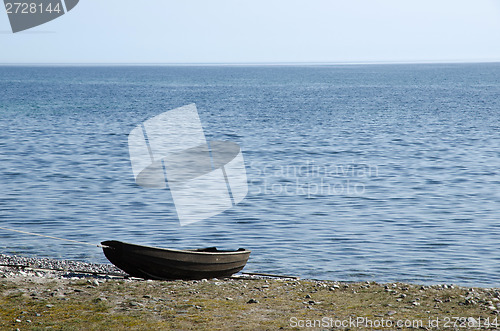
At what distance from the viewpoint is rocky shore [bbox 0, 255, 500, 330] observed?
12.8m

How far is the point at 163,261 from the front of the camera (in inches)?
672

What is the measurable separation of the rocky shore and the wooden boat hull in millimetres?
473

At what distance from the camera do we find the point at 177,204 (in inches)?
1278

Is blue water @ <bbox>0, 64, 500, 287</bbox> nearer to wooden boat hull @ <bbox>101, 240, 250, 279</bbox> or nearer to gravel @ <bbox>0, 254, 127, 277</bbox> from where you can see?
gravel @ <bbox>0, 254, 127, 277</bbox>

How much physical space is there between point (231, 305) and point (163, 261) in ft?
11.3

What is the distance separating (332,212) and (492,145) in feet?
116

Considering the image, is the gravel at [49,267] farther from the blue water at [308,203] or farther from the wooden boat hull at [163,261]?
the blue water at [308,203]

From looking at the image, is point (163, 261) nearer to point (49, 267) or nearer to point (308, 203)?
point (49, 267)

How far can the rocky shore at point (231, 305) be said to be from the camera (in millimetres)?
12805

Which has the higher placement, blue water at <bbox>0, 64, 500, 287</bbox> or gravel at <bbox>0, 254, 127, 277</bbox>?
gravel at <bbox>0, 254, 127, 277</bbox>

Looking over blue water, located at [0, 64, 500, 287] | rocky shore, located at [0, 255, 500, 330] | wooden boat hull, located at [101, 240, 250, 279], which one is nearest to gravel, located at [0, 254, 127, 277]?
rocky shore, located at [0, 255, 500, 330]

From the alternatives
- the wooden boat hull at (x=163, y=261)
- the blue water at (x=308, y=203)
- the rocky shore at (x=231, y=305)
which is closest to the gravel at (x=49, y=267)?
the rocky shore at (x=231, y=305)

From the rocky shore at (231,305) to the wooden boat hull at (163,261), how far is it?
473 mm

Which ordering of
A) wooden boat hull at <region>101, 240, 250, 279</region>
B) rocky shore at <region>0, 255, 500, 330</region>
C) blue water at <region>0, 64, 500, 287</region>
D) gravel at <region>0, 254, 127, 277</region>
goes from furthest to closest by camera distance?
blue water at <region>0, 64, 500, 287</region> < gravel at <region>0, 254, 127, 277</region> < wooden boat hull at <region>101, 240, 250, 279</region> < rocky shore at <region>0, 255, 500, 330</region>
